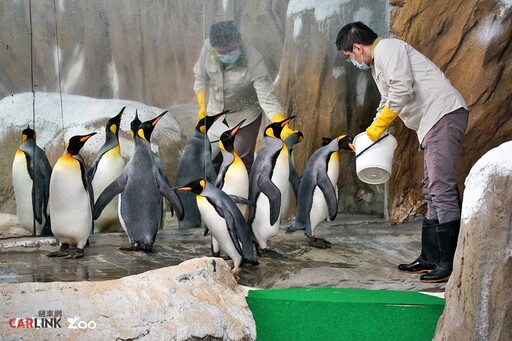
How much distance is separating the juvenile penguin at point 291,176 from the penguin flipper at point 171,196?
70 cm

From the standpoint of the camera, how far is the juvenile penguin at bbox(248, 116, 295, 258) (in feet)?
17.8

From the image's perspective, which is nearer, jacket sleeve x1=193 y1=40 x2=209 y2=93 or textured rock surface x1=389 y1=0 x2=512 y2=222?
jacket sleeve x1=193 y1=40 x2=209 y2=93

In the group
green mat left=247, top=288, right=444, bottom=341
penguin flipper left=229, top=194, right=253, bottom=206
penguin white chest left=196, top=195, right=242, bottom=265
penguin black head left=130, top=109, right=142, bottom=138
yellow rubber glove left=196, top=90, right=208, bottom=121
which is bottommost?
green mat left=247, top=288, right=444, bottom=341

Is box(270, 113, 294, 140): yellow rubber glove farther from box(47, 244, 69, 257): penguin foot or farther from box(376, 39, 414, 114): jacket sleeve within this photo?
box(47, 244, 69, 257): penguin foot

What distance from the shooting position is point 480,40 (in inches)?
243

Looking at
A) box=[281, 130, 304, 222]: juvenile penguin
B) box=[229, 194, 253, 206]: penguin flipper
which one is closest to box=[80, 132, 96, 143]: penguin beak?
box=[229, 194, 253, 206]: penguin flipper

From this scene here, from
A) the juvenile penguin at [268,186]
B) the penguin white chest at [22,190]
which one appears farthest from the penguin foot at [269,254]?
the penguin white chest at [22,190]

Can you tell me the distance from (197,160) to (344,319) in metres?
2.14

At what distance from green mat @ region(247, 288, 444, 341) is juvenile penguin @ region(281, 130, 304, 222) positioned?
5.86 ft

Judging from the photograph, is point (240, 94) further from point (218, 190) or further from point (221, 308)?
point (221, 308)

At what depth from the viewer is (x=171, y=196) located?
5637mm

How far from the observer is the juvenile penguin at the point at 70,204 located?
5277 mm

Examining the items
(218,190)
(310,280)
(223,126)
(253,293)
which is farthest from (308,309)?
(223,126)

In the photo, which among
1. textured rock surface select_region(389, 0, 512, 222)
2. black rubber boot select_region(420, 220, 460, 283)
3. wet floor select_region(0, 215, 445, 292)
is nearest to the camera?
black rubber boot select_region(420, 220, 460, 283)
